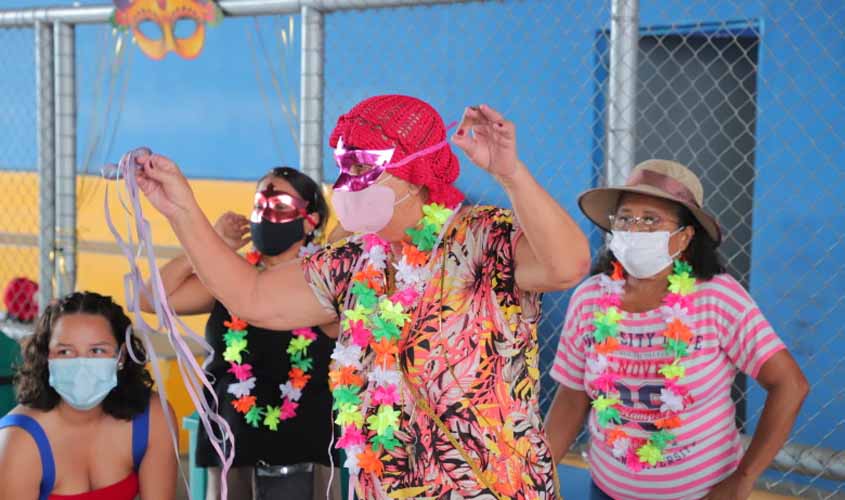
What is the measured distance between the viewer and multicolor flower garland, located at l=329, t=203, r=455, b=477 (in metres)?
1.94

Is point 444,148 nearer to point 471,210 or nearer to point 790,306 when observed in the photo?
point 471,210

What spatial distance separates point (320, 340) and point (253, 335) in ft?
0.71

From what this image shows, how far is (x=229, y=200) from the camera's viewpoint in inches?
268

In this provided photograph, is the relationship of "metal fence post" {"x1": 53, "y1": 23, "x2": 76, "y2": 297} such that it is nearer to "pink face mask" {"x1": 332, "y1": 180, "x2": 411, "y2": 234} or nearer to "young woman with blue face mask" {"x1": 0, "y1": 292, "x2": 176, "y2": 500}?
"young woman with blue face mask" {"x1": 0, "y1": 292, "x2": 176, "y2": 500}

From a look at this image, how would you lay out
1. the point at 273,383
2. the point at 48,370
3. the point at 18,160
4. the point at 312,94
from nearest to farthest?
the point at 48,370 → the point at 273,383 → the point at 312,94 → the point at 18,160

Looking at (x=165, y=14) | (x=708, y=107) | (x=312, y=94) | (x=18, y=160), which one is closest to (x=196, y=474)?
(x=312, y=94)

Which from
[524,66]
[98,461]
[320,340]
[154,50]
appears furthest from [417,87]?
[98,461]

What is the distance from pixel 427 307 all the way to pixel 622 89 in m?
1.62

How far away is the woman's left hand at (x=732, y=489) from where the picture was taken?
248 cm

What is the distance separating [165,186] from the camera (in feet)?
6.17

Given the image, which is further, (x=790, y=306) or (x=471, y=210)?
(x=790, y=306)

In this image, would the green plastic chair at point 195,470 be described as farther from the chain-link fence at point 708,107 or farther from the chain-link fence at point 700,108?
the chain-link fence at point 708,107

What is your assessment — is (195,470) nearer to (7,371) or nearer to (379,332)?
(7,371)

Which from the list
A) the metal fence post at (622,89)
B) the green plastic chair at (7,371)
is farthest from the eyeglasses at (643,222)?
the green plastic chair at (7,371)
